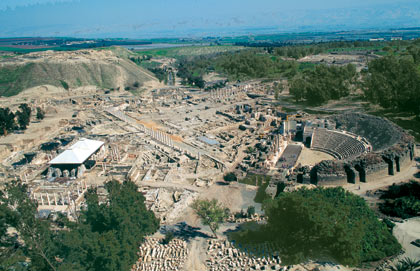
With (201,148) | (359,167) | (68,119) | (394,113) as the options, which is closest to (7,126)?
(68,119)

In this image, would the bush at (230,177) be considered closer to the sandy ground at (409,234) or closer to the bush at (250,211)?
the bush at (250,211)

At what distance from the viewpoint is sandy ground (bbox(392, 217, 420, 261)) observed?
91.8 feet

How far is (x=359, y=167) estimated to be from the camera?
43281 mm

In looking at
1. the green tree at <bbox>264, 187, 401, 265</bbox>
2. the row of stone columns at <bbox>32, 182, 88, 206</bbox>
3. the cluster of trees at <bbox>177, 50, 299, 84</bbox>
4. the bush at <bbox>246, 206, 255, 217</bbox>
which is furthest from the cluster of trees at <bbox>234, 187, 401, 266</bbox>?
the cluster of trees at <bbox>177, 50, 299, 84</bbox>

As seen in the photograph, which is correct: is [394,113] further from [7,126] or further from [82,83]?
[82,83]

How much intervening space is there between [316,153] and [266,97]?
158ft

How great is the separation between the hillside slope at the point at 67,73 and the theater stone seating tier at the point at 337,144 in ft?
275

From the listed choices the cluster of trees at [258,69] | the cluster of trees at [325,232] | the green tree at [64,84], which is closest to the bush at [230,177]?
the cluster of trees at [325,232]

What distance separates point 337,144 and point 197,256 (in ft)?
114

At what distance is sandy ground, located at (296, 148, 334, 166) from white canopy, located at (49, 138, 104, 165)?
32.6 m

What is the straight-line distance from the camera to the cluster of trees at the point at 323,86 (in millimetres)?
85062

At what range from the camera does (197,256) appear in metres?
29.7

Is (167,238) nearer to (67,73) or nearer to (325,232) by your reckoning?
(325,232)

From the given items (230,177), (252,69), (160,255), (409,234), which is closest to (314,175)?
(230,177)
